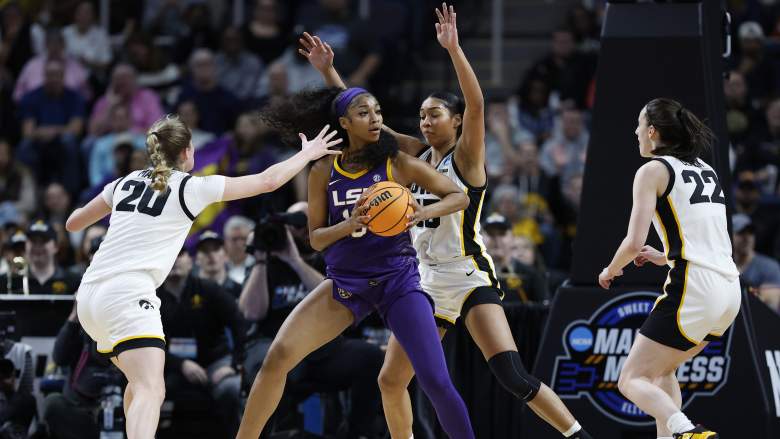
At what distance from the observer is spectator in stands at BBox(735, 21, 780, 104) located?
1399cm

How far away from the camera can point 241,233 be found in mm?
11789

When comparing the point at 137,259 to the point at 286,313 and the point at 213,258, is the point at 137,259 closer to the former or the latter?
the point at 286,313

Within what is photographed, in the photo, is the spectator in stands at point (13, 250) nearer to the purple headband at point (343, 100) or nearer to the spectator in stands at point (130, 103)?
the spectator in stands at point (130, 103)

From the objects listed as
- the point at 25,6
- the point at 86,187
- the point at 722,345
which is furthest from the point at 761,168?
the point at 25,6

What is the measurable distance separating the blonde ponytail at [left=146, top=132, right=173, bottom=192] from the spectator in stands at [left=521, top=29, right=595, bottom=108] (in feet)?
27.4

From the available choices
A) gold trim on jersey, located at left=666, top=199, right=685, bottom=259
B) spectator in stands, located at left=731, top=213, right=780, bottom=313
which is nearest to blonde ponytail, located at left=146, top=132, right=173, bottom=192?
gold trim on jersey, located at left=666, top=199, right=685, bottom=259

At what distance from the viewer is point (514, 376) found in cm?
701

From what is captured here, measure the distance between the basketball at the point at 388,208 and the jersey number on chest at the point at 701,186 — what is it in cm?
157

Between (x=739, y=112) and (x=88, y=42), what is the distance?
326 inches

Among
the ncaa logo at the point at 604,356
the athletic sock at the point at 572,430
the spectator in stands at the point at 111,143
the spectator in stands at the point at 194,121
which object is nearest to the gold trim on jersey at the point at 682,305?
the athletic sock at the point at 572,430

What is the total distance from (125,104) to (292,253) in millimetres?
6556

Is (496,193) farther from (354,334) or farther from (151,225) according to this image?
(151,225)

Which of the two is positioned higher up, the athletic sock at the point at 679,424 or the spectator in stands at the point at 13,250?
the spectator in stands at the point at 13,250

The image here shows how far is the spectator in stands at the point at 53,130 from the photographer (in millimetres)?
14609
